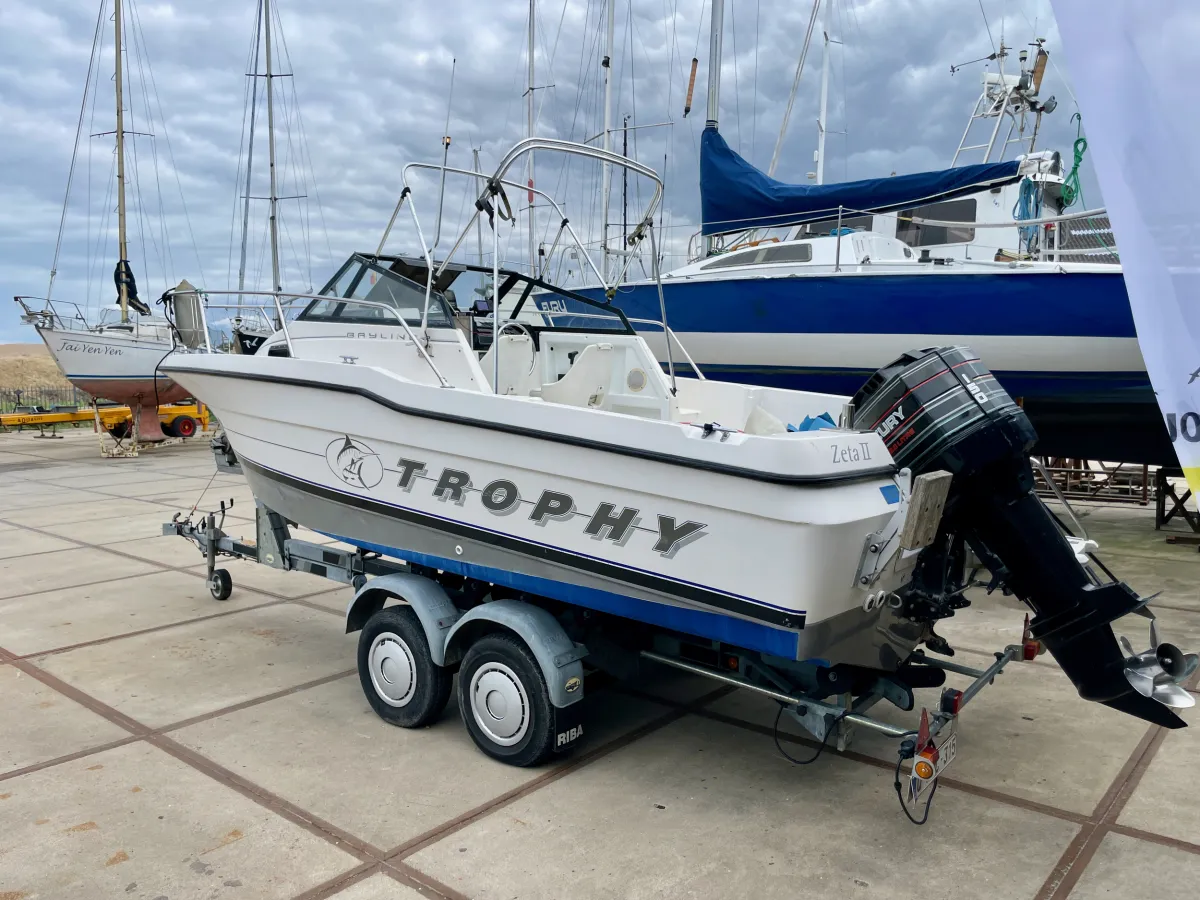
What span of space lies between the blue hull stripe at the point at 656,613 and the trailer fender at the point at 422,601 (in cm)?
20

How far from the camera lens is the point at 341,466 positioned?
13.3ft

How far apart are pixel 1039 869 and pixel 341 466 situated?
3.12 metres

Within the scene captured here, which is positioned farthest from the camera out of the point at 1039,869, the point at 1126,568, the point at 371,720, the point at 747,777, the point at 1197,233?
the point at 1126,568

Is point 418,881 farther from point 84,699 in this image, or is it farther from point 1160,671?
point 1160,671

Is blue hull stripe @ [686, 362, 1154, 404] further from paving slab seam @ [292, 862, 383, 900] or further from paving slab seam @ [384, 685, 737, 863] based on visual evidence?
paving slab seam @ [292, 862, 383, 900]

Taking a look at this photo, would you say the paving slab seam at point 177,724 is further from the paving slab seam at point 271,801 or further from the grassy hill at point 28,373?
the grassy hill at point 28,373

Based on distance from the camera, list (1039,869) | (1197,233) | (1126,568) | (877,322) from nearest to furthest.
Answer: (1197,233) < (1039,869) < (1126,568) < (877,322)

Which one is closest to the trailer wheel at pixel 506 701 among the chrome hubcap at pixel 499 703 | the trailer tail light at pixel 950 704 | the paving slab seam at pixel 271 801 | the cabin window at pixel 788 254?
the chrome hubcap at pixel 499 703

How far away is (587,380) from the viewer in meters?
4.61

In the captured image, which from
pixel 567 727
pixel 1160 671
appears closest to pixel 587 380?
pixel 567 727

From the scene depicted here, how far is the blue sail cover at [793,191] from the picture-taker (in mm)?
7625

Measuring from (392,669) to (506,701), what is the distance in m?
0.69

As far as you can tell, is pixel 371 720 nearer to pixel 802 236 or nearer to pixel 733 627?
pixel 733 627

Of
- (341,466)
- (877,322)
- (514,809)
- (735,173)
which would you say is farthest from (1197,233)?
(735,173)
